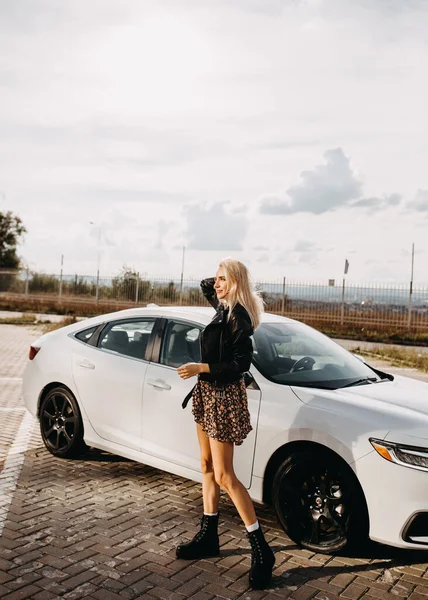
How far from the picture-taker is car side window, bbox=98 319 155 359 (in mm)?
5809

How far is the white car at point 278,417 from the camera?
4141 millimetres

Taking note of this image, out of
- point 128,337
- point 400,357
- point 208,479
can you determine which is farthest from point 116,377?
point 400,357

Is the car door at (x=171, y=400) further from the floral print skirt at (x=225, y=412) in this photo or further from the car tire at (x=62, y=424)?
the car tire at (x=62, y=424)

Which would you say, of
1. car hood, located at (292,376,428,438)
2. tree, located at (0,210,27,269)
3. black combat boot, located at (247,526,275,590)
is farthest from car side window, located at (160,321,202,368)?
tree, located at (0,210,27,269)

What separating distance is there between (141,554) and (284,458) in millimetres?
1082

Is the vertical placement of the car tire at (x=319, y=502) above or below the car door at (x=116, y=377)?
below

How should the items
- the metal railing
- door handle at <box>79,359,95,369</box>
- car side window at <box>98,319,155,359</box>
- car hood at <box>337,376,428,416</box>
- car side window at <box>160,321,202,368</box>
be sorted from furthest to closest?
the metal railing, door handle at <box>79,359,95,369</box>, car side window at <box>98,319,155,359</box>, car side window at <box>160,321,202,368</box>, car hood at <box>337,376,428,416</box>

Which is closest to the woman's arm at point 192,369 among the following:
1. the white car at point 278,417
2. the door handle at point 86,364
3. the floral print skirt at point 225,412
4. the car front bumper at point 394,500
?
the floral print skirt at point 225,412

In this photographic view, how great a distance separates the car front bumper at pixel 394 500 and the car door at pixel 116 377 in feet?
6.66

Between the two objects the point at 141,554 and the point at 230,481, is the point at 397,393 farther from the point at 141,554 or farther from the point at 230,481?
the point at 141,554

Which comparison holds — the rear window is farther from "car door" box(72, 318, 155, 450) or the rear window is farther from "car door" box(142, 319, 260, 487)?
"car door" box(142, 319, 260, 487)

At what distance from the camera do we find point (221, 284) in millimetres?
4203

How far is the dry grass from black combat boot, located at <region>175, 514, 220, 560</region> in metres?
12.1

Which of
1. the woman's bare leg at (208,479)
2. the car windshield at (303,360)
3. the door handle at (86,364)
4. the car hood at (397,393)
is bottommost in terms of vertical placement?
the woman's bare leg at (208,479)
